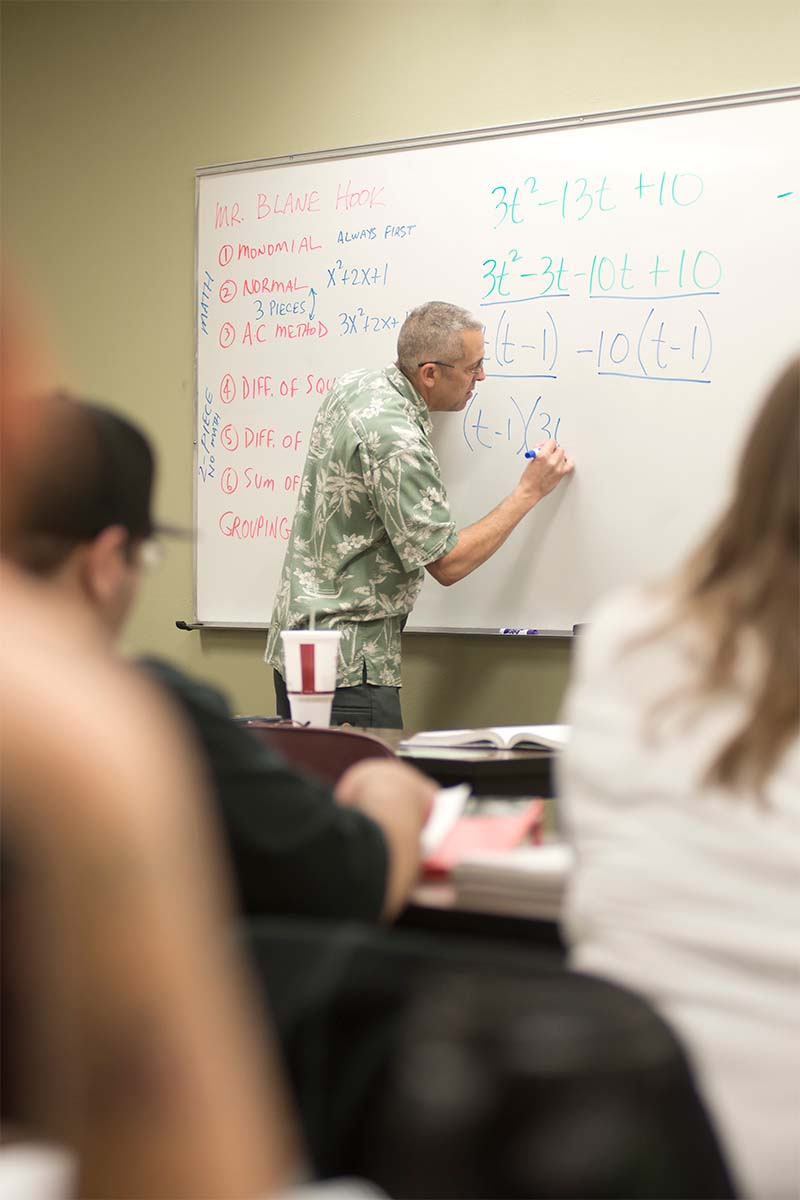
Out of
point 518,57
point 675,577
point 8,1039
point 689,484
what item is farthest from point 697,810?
point 518,57

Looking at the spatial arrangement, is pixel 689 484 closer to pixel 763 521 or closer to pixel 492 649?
pixel 492 649

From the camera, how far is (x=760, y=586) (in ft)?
3.02

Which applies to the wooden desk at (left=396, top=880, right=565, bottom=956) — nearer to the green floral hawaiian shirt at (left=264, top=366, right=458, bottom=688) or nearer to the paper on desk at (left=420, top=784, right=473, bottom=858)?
the paper on desk at (left=420, top=784, right=473, bottom=858)

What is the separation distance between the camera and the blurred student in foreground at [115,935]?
1.11 ft

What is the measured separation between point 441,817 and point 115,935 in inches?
41.6

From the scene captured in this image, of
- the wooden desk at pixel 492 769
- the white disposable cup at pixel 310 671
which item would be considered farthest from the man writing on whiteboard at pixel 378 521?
the wooden desk at pixel 492 769

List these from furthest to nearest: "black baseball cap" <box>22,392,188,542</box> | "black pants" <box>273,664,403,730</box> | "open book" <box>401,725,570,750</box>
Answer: "black pants" <box>273,664,403,730</box>
"open book" <box>401,725,570,750</box>
"black baseball cap" <box>22,392,188,542</box>

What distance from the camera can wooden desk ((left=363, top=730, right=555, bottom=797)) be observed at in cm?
191

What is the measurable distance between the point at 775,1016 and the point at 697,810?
15 cm

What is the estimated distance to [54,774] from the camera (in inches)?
13.4

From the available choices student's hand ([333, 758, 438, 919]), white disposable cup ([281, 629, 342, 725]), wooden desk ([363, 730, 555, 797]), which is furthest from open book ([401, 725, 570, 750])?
student's hand ([333, 758, 438, 919])

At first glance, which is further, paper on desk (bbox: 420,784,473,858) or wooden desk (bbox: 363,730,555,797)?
wooden desk (bbox: 363,730,555,797)

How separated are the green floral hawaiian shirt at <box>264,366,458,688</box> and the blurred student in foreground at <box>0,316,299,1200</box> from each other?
2.59 m

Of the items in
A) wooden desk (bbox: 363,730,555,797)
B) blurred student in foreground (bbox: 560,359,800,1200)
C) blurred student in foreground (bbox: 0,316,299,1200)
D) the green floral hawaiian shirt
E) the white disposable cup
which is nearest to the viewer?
blurred student in foreground (bbox: 0,316,299,1200)
